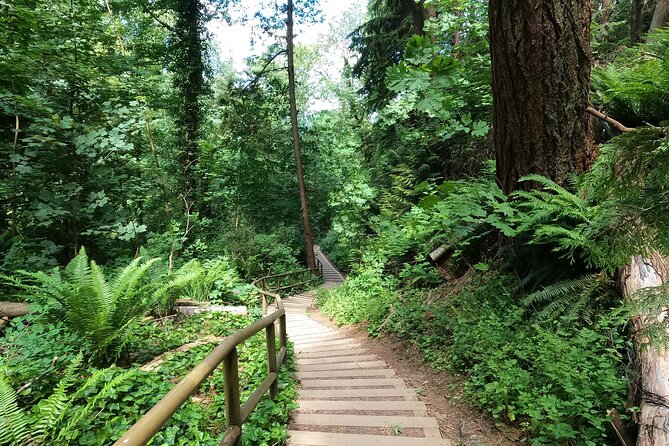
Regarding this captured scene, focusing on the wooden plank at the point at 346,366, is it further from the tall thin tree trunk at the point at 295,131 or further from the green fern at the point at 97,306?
the tall thin tree trunk at the point at 295,131

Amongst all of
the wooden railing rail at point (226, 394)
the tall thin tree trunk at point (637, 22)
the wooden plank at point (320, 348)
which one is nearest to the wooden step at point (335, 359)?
the wooden plank at point (320, 348)

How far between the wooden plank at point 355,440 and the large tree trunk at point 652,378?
4.10 feet

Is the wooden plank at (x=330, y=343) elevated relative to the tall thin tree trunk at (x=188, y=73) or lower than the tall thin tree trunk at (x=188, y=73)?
lower

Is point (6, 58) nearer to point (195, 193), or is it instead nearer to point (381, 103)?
point (195, 193)

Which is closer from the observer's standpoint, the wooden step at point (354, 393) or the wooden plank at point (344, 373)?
the wooden step at point (354, 393)

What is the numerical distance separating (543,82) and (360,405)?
349 centimetres

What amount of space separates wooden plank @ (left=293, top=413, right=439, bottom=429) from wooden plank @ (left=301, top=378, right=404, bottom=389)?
32.3 inches

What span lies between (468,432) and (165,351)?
3.86 meters

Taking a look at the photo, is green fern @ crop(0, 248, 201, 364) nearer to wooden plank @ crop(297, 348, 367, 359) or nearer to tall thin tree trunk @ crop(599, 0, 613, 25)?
wooden plank @ crop(297, 348, 367, 359)

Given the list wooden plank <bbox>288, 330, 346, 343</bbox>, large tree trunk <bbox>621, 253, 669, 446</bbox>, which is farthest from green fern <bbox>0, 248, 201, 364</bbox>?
large tree trunk <bbox>621, 253, 669, 446</bbox>

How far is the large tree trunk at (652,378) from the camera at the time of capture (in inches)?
75.1

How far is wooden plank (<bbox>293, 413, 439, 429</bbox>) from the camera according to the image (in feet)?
9.59

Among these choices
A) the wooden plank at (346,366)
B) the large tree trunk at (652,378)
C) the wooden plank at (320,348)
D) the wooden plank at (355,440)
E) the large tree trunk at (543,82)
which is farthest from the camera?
the wooden plank at (320,348)

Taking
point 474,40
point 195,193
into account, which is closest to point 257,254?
point 195,193
